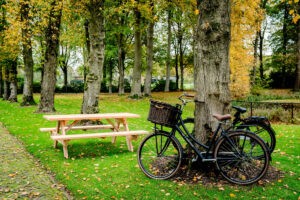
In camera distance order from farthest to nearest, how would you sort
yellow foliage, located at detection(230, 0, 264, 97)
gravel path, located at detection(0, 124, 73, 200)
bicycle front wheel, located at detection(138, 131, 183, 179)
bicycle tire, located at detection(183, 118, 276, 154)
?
yellow foliage, located at detection(230, 0, 264, 97), bicycle tire, located at detection(183, 118, 276, 154), bicycle front wheel, located at detection(138, 131, 183, 179), gravel path, located at detection(0, 124, 73, 200)

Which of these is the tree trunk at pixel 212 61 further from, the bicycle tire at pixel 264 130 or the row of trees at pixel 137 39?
the bicycle tire at pixel 264 130

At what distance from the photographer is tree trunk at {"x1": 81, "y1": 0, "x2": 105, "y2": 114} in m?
11.2

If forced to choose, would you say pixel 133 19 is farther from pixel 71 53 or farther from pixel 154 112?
pixel 71 53

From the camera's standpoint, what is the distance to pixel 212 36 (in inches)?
223

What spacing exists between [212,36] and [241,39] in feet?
56.1

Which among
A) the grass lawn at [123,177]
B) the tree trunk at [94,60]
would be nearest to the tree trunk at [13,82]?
the tree trunk at [94,60]

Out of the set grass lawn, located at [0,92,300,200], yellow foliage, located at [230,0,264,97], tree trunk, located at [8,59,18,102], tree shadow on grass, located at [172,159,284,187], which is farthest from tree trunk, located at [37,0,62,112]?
tree shadow on grass, located at [172,159,284,187]

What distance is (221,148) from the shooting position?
5426 millimetres

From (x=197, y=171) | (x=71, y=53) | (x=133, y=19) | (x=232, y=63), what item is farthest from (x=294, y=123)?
(x=71, y=53)

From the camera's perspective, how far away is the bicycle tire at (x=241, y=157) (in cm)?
523

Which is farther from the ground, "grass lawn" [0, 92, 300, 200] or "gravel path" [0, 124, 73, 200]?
"grass lawn" [0, 92, 300, 200]

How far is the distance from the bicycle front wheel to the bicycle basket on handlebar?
29cm

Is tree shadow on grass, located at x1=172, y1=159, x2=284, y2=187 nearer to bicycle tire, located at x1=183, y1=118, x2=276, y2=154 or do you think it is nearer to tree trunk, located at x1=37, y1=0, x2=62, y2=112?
bicycle tire, located at x1=183, y1=118, x2=276, y2=154

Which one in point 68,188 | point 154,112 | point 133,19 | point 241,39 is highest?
point 133,19
